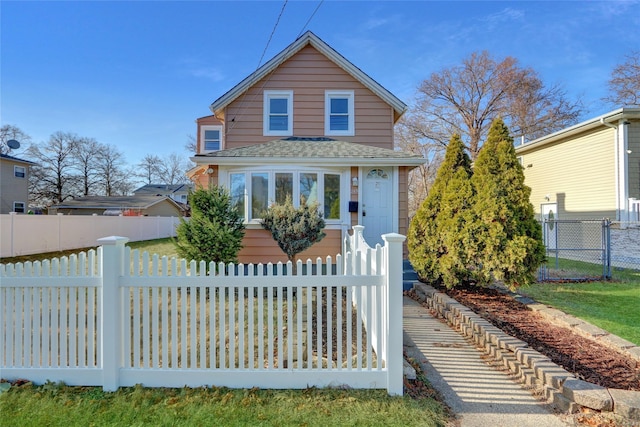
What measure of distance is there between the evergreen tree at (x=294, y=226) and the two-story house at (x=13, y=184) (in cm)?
2569

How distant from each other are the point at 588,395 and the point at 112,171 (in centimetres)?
5023

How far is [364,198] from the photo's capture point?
9.07 metres

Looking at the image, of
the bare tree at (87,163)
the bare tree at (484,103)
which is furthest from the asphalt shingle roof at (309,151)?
the bare tree at (87,163)

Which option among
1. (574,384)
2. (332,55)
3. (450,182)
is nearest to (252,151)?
(332,55)

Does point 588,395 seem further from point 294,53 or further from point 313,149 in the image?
point 294,53

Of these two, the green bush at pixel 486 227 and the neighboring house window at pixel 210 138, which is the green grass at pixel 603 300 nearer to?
the green bush at pixel 486 227

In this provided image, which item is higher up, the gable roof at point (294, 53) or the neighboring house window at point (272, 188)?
the gable roof at point (294, 53)

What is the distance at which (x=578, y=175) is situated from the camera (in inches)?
509

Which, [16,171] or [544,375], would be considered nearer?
[544,375]

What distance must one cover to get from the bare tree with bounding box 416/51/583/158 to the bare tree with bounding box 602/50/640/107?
3.73 metres

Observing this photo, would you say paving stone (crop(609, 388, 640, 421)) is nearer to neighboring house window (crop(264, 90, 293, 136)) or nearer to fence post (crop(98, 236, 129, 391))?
fence post (crop(98, 236, 129, 391))

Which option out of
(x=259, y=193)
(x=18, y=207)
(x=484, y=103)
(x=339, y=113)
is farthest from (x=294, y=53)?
(x=18, y=207)

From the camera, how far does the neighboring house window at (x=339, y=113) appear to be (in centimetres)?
1034

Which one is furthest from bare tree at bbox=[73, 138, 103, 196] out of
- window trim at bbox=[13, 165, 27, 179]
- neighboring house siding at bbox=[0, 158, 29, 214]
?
neighboring house siding at bbox=[0, 158, 29, 214]
